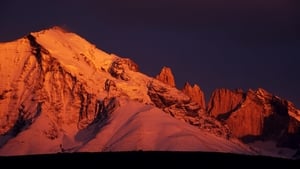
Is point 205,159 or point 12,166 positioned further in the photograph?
point 205,159

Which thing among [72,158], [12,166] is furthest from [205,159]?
[12,166]

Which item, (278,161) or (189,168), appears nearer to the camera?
(189,168)

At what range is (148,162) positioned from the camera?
99.5 metres

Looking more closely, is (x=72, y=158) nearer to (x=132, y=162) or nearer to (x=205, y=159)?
(x=132, y=162)

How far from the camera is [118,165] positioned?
96938 millimetres

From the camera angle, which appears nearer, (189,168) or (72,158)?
(189,168)

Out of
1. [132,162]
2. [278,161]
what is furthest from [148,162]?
[278,161]

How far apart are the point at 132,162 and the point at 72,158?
27.4 feet

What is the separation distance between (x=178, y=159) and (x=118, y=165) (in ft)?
29.1

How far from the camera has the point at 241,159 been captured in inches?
4102

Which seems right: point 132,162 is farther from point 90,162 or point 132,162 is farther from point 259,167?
point 259,167

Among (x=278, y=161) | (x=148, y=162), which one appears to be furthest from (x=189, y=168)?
(x=278, y=161)

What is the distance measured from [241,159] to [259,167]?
6.47 metres

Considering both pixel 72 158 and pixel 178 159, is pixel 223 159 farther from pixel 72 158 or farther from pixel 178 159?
pixel 72 158
